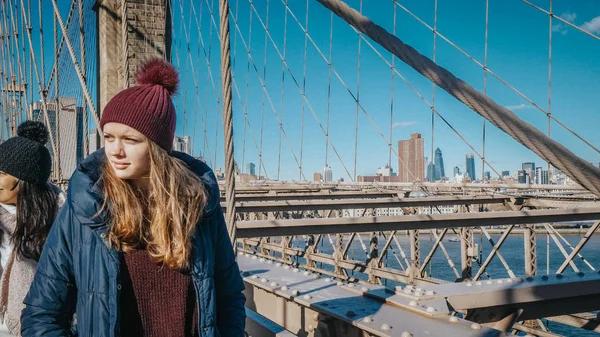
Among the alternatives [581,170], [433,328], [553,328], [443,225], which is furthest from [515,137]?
[553,328]

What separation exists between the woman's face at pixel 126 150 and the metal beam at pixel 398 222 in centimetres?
260

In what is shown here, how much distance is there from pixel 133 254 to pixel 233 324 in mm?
381

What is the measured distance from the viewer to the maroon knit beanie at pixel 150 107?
153 centimetres

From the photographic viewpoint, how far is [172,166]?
5.17 feet

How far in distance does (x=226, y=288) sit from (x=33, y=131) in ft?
4.09

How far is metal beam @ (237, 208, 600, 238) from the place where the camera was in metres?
4.29

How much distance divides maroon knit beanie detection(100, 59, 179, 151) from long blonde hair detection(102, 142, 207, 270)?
0.05m

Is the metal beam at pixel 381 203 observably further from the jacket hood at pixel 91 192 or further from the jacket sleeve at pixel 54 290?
the jacket sleeve at pixel 54 290

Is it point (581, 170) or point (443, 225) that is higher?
point (581, 170)

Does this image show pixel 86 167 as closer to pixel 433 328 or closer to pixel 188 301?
pixel 188 301

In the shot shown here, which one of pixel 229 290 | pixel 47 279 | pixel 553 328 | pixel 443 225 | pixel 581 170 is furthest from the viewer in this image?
pixel 553 328

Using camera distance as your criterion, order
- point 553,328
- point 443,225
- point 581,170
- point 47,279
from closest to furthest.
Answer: point 47,279, point 581,170, point 443,225, point 553,328

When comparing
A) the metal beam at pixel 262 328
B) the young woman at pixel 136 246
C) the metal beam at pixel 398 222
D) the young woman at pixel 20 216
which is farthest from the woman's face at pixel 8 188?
the metal beam at pixel 398 222

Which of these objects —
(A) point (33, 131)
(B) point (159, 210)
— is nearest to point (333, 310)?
(B) point (159, 210)
